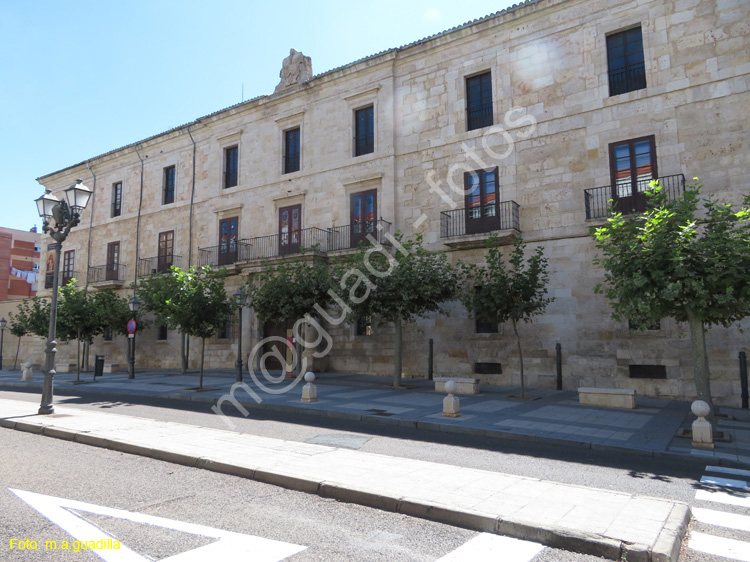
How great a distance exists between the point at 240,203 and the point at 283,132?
3.78 m

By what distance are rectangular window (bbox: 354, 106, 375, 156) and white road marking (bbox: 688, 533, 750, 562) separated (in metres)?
17.5

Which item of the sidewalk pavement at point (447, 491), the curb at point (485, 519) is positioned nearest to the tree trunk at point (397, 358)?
the sidewalk pavement at point (447, 491)

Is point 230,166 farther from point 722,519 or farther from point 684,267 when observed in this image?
point 722,519

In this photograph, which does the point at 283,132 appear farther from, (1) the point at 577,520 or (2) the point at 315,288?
(1) the point at 577,520

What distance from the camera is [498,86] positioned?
56.4 feet

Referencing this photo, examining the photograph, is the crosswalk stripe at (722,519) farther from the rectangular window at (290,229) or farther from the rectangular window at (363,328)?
the rectangular window at (290,229)

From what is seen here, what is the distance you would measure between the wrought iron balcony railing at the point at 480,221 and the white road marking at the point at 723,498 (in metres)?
11.1

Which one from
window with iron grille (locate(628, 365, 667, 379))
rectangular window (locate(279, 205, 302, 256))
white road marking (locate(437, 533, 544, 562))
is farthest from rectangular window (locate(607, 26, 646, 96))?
white road marking (locate(437, 533, 544, 562))

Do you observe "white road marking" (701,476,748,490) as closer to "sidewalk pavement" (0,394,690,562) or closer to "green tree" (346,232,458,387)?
"sidewalk pavement" (0,394,690,562)

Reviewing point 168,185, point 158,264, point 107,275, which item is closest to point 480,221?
point 158,264

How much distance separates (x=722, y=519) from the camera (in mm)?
4637

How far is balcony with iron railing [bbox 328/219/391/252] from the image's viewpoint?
727 inches

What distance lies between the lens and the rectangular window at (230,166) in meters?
23.9

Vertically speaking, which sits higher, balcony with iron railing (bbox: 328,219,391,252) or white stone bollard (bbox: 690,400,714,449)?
balcony with iron railing (bbox: 328,219,391,252)
